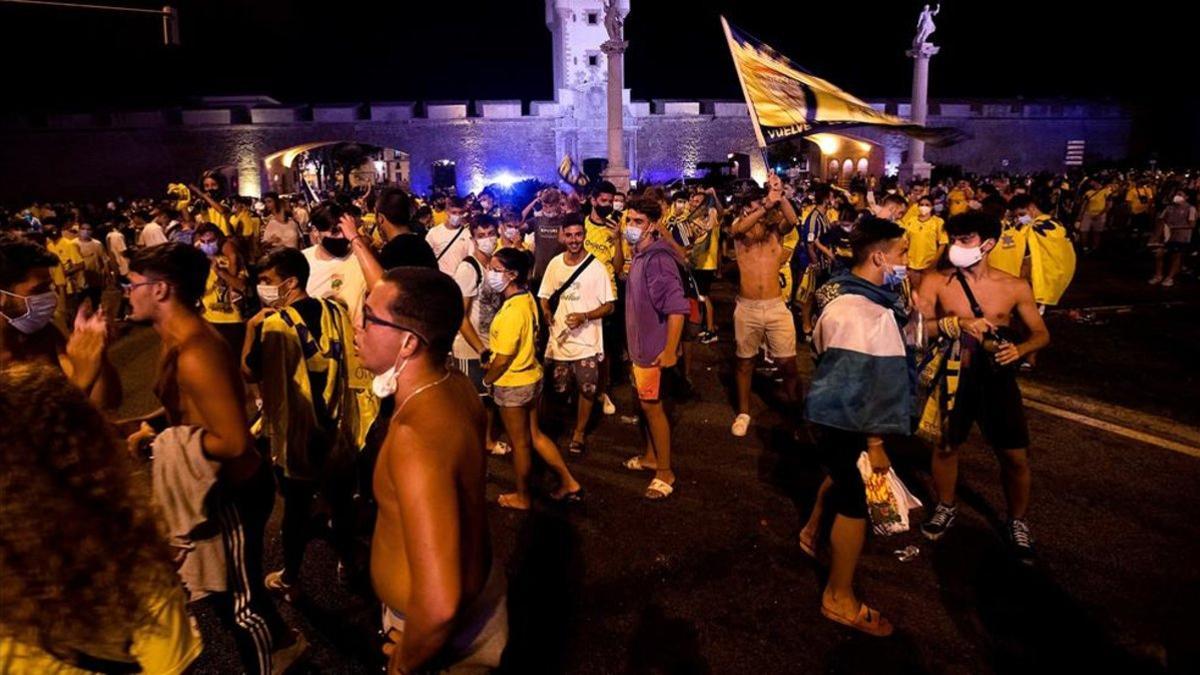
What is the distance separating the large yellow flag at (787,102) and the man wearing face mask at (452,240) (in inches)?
123

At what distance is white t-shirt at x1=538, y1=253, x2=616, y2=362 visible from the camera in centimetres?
541

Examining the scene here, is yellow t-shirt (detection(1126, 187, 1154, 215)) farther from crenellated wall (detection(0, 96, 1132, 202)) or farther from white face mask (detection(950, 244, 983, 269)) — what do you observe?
crenellated wall (detection(0, 96, 1132, 202))

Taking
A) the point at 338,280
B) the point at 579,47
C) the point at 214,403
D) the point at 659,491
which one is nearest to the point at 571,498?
the point at 659,491

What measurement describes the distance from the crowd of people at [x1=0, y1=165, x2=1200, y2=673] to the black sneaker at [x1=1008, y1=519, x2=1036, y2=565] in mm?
16

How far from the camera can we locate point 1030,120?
51312mm

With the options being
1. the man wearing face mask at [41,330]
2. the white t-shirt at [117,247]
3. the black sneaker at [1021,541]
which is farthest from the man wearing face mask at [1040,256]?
the white t-shirt at [117,247]

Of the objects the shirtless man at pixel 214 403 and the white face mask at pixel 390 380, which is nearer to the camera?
the white face mask at pixel 390 380

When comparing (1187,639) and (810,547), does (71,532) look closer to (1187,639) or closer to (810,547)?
(810,547)

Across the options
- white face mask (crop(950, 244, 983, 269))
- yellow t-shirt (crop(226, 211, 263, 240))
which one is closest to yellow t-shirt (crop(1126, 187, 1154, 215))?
white face mask (crop(950, 244, 983, 269))

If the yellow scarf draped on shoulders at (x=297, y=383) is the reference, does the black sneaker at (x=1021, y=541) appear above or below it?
below

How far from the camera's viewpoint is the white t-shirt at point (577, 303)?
5.41 metres

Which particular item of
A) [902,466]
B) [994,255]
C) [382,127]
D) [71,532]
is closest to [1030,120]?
[382,127]

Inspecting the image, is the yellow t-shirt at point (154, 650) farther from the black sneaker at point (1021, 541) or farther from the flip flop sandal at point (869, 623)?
the black sneaker at point (1021, 541)

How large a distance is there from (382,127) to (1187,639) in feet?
160
